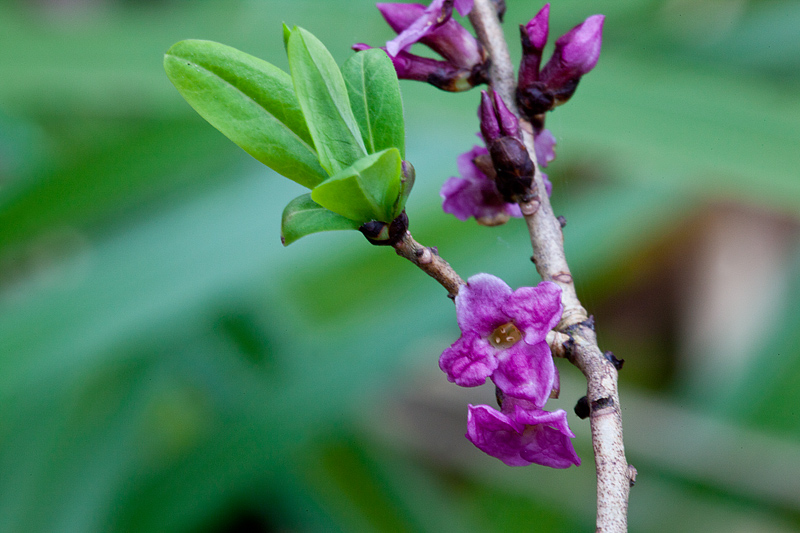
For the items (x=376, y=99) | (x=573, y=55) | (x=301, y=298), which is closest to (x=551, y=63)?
(x=573, y=55)

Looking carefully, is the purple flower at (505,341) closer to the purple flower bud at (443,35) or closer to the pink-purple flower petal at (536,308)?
the pink-purple flower petal at (536,308)

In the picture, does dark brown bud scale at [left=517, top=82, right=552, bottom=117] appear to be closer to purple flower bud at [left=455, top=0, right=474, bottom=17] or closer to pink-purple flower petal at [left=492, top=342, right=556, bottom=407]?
purple flower bud at [left=455, top=0, right=474, bottom=17]

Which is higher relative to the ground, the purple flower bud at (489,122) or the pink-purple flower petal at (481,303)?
the purple flower bud at (489,122)

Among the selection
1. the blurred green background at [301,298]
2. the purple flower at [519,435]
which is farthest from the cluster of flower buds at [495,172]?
the blurred green background at [301,298]

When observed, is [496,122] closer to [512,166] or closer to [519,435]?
[512,166]

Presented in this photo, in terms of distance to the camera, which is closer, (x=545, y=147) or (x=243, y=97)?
(x=243, y=97)

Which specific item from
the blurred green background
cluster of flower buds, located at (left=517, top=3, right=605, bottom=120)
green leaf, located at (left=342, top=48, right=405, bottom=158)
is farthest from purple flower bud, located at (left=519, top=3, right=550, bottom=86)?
the blurred green background

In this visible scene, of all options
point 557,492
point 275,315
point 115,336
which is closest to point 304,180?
point 115,336
